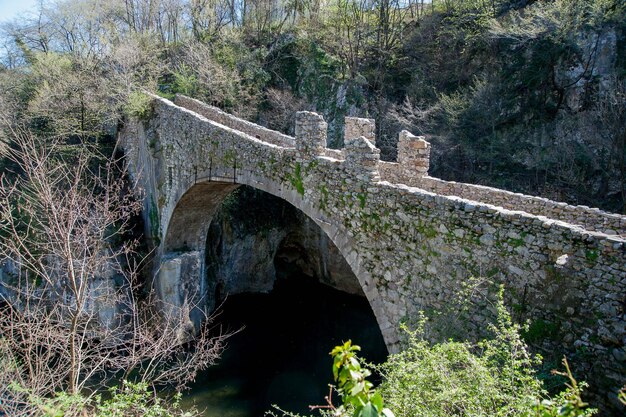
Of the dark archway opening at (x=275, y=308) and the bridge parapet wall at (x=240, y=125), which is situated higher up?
the bridge parapet wall at (x=240, y=125)

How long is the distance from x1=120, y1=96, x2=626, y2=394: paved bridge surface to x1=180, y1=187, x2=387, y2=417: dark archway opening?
4.92 metres

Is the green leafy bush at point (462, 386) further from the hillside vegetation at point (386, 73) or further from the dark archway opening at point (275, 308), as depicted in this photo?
the hillside vegetation at point (386, 73)

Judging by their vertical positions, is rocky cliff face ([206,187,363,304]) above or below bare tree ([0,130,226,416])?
below

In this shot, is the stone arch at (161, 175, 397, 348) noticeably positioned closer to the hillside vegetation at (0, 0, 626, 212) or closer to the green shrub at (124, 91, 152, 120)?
the green shrub at (124, 91, 152, 120)

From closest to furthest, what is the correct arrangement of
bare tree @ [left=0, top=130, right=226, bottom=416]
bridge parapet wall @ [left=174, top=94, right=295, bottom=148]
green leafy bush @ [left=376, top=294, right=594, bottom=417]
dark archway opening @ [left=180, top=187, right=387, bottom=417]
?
green leafy bush @ [left=376, top=294, right=594, bottom=417] → bare tree @ [left=0, top=130, right=226, bottom=416] → dark archway opening @ [left=180, top=187, right=387, bottom=417] → bridge parapet wall @ [left=174, top=94, right=295, bottom=148]

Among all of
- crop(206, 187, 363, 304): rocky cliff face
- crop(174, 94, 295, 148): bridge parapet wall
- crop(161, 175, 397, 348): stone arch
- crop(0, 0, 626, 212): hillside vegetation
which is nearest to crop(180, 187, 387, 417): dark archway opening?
crop(206, 187, 363, 304): rocky cliff face

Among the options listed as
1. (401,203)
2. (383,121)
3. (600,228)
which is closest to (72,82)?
(383,121)

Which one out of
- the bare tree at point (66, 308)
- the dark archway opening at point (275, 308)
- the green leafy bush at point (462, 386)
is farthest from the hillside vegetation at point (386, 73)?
the green leafy bush at point (462, 386)

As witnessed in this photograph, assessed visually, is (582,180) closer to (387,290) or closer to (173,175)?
(387,290)

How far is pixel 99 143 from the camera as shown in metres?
19.2

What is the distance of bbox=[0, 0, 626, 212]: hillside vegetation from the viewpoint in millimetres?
15727

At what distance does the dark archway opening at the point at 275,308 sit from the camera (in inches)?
517

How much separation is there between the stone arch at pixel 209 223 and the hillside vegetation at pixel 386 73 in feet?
15.4

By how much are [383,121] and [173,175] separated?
10.6 m
